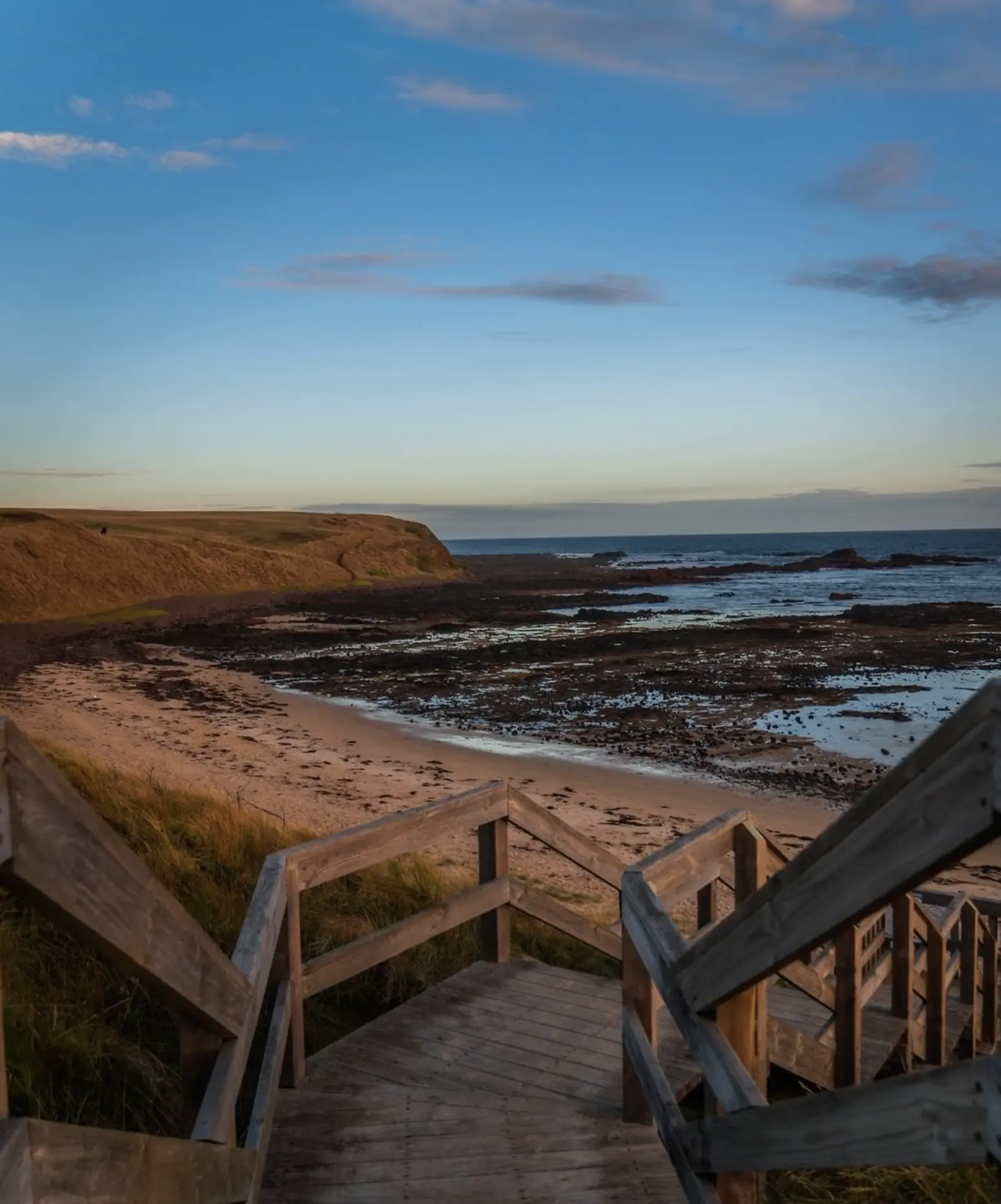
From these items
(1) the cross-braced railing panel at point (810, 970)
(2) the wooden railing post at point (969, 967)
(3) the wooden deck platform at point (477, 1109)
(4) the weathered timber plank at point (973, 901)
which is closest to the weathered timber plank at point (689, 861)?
(1) the cross-braced railing panel at point (810, 970)

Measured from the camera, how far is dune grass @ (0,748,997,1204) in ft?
12.0

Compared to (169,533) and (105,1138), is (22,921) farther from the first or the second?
(169,533)

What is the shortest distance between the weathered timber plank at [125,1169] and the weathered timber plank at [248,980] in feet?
0.26

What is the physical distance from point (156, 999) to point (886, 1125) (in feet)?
11.5

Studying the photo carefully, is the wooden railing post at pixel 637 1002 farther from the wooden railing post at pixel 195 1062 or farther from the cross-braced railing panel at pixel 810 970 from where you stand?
the wooden railing post at pixel 195 1062

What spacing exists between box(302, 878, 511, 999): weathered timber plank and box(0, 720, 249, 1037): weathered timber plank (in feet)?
6.35

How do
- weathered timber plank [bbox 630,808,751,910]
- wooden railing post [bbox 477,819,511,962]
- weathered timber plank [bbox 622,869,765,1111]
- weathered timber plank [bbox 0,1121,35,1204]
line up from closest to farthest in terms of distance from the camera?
weathered timber plank [bbox 0,1121,35,1204]
weathered timber plank [bbox 622,869,765,1111]
weathered timber plank [bbox 630,808,751,910]
wooden railing post [bbox 477,819,511,962]

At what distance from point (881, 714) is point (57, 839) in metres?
19.7

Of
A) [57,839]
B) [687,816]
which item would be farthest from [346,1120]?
[687,816]

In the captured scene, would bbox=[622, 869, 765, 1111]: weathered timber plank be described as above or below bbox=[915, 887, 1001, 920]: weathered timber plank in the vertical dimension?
above

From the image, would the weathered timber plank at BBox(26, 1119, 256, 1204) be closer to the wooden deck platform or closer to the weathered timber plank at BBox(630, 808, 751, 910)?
the wooden deck platform

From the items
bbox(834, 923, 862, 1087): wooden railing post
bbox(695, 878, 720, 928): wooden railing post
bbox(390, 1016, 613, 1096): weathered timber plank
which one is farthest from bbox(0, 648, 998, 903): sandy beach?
bbox(834, 923, 862, 1087): wooden railing post

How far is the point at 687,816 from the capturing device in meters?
12.8

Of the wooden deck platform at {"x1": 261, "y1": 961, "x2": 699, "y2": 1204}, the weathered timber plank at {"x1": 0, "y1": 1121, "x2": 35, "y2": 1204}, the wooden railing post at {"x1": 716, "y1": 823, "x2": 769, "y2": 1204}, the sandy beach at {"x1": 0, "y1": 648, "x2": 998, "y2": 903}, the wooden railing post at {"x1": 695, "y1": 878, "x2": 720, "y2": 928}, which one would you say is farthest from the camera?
the sandy beach at {"x1": 0, "y1": 648, "x2": 998, "y2": 903}
